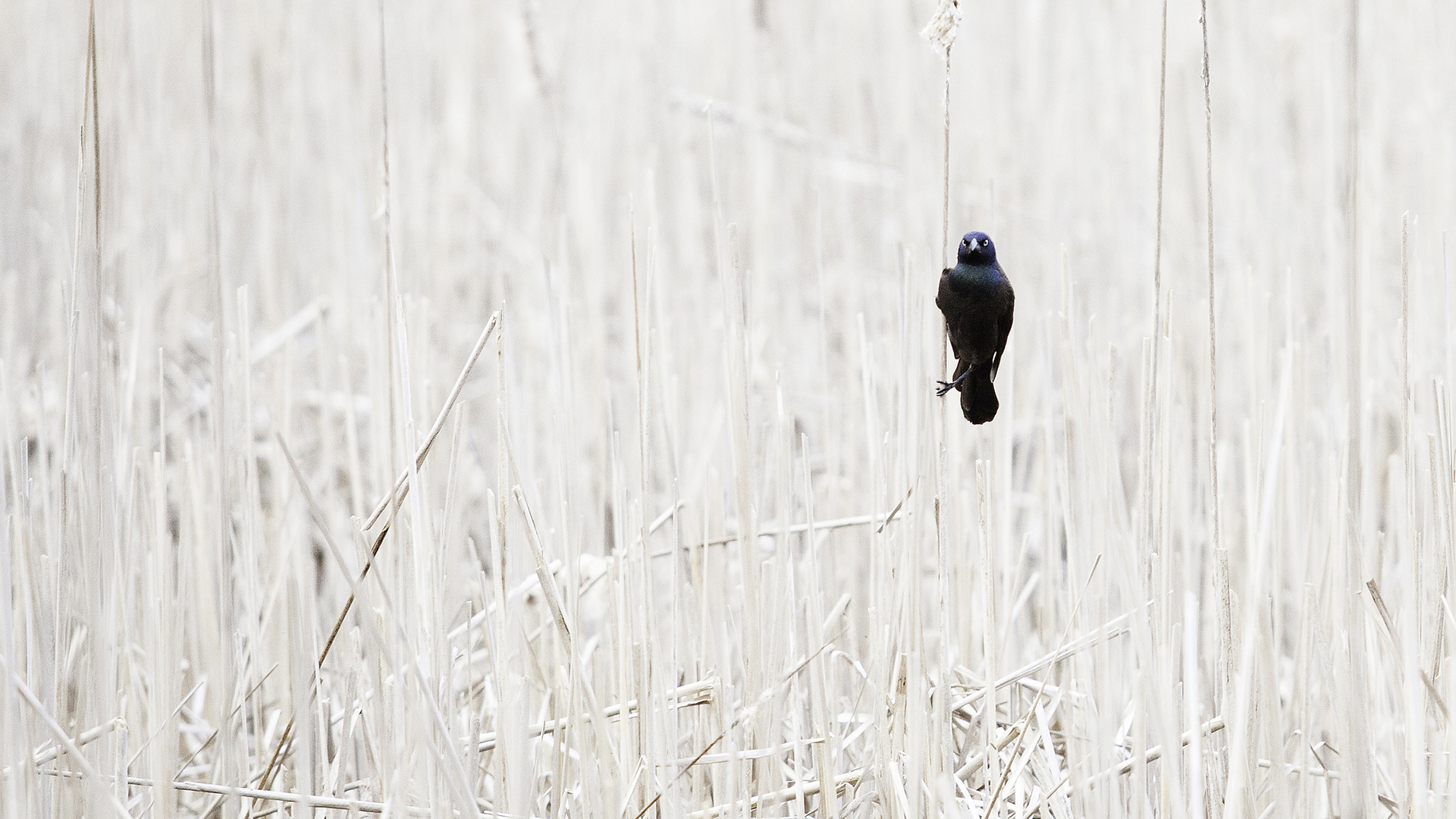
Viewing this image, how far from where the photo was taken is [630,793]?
31.4 inches

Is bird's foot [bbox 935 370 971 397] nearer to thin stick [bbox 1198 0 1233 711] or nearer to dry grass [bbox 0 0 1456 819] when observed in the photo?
dry grass [bbox 0 0 1456 819]

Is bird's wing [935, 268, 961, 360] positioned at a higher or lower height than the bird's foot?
higher

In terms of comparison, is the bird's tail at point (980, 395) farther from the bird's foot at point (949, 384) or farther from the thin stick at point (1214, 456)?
the thin stick at point (1214, 456)

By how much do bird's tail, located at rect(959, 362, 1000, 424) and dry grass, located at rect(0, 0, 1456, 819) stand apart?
0.03 m

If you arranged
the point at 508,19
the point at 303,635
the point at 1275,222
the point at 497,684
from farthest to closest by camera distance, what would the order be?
the point at 508,19 → the point at 1275,222 → the point at 497,684 → the point at 303,635

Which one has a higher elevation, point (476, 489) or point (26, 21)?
point (26, 21)

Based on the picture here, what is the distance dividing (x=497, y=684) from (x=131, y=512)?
340 millimetres

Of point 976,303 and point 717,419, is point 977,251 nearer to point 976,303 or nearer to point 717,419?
point 976,303

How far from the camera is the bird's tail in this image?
712 mm

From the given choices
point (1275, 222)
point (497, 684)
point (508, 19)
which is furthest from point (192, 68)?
point (1275, 222)

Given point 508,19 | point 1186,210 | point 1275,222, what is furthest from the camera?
point 508,19

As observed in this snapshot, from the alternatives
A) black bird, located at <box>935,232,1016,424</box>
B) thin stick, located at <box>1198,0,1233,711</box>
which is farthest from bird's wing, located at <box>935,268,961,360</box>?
thin stick, located at <box>1198,0,1233,711</box>

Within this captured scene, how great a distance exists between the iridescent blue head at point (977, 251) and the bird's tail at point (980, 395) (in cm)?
7

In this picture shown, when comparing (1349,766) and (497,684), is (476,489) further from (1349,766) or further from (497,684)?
(1349,766)
